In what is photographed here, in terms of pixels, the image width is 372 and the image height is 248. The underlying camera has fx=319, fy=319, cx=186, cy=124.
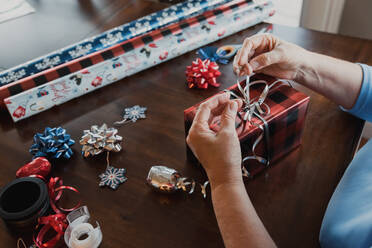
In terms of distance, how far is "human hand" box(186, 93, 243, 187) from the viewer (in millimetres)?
571

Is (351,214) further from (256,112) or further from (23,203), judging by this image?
(23,203)

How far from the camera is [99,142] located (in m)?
0.77

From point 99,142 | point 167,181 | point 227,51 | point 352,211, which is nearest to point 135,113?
point 99,142

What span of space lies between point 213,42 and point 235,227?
0.78 metres

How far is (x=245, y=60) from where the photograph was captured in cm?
80

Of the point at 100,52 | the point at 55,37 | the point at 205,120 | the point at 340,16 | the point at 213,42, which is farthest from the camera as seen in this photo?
the point at 340,16

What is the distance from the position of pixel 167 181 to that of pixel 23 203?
297mm

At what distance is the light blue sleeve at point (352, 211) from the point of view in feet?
1.82

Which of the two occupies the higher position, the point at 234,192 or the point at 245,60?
the point at 245,60

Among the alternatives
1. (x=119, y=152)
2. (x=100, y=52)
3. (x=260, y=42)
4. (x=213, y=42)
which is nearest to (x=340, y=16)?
(x=213, y=42)

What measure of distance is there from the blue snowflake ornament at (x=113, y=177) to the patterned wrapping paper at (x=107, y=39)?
43cm

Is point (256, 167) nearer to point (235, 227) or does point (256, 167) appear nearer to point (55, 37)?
point (235, 227)

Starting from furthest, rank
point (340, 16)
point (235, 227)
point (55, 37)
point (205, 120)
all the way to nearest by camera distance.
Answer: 1. point (340, 16)
2. point (55, 37)
3. point (205, 120)
4. point (235, 227)

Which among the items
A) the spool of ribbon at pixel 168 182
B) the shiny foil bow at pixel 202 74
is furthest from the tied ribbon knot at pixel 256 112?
the shiny foil bow at pixel 202 74
